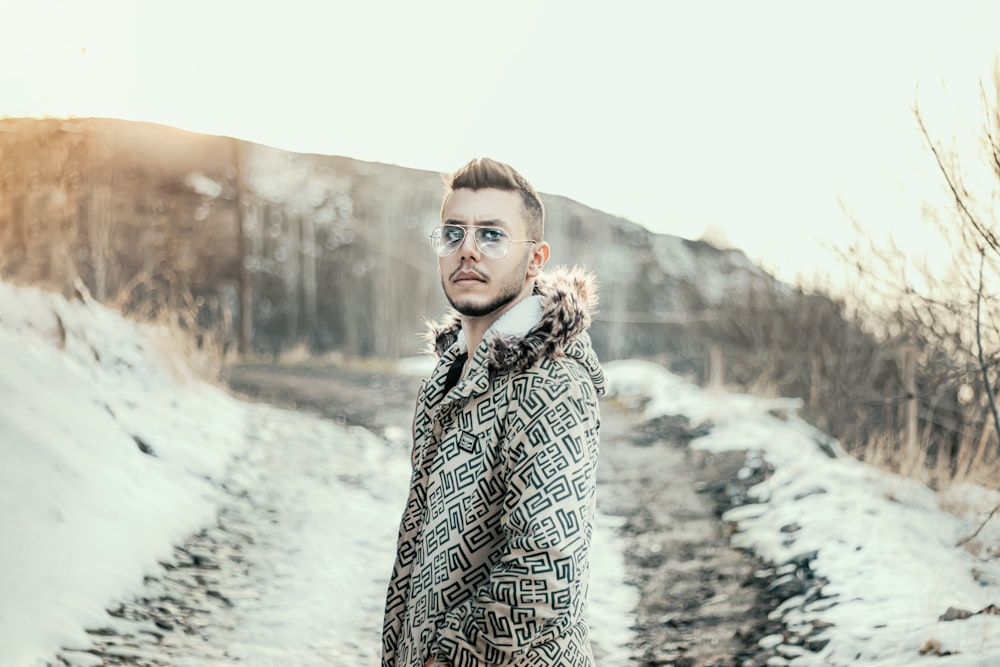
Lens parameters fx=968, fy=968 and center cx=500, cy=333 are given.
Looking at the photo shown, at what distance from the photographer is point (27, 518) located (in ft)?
10.5

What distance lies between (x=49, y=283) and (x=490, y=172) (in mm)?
4159

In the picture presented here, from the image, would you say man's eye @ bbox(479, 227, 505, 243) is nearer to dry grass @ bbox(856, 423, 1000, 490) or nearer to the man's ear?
the man's ear

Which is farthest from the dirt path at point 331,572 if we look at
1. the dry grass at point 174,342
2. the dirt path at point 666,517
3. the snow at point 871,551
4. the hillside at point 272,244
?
the hillside at point 272,244

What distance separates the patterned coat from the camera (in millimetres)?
1133

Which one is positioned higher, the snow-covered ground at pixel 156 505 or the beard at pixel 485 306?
the beard at pixel 485 306

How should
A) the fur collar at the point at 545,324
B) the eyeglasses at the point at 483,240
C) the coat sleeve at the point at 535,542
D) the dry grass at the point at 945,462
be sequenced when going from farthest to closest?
the dry grass at the point at 945,462 < the eyeglasses at the point at 483,240 < the fur collar at the point at 545,324 < the coat sleeve at the point at 535,542

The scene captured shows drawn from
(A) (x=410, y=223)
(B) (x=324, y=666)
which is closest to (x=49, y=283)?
(B) (x=324, y=666)

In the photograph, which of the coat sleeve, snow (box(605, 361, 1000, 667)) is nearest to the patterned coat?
the coat sleeve

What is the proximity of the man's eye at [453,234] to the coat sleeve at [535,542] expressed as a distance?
274 millimetres


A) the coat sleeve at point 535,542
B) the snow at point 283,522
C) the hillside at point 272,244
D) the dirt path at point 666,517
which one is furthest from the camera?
the hillside at point 272,244

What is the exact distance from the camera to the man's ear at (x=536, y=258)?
1.40m

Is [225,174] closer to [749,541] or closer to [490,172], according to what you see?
[749,541]

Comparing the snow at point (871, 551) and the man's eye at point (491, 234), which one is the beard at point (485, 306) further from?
the snow at point (871, 551)

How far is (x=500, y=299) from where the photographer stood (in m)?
1.38
